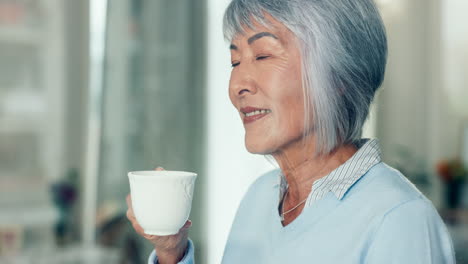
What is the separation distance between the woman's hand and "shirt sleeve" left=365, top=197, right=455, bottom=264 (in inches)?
5.3

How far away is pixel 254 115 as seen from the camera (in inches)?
14.9

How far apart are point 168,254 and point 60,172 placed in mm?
846

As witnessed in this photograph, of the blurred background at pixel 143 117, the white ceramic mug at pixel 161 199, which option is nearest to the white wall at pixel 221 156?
the blurred background at pixel 143 117

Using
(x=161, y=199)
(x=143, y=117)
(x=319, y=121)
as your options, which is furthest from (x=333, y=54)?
(x=143, y=117)

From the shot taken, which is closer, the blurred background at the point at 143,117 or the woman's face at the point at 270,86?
the woman's face at the point at 270,86

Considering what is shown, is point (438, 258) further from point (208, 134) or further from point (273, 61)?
point (208, 134)

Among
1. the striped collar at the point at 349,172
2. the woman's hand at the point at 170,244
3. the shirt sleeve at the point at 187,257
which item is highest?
the striped collar at the point at 349,172

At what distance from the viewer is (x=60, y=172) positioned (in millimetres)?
1170

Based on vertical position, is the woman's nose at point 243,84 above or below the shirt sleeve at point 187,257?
above

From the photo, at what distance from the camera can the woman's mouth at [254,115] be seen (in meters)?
0.37

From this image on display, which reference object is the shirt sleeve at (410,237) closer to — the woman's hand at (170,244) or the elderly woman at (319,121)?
the elderly woman at (319,121)

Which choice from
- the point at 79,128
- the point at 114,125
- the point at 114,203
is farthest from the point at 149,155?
the point at 79,128

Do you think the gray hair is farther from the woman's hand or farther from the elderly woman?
the woman's hand

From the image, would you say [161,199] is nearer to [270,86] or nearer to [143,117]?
[270,86]
